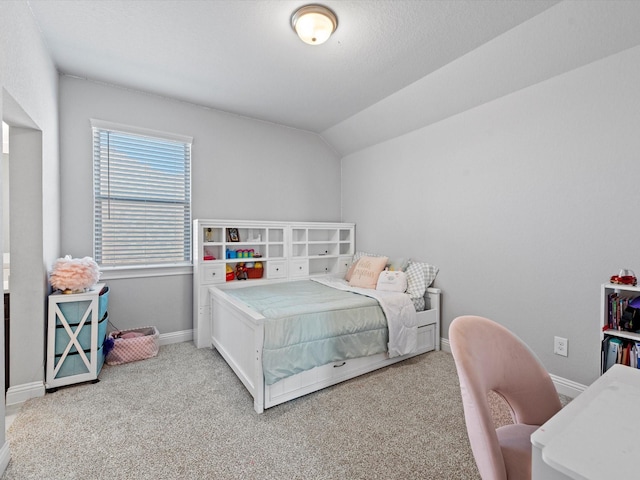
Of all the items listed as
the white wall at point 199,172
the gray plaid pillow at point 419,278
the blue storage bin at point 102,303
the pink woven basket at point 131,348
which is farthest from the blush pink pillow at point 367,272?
the blue storage bin at point 102,303

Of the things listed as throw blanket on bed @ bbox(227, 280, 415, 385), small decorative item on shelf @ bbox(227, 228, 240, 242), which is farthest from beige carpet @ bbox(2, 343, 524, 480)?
small decorative item on shelf @ bbox(227, 228, 240, 242)

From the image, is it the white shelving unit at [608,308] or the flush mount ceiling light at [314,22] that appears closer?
the white shelving unit at [608,308]

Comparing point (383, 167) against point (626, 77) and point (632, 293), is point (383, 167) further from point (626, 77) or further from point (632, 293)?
point (632, 293)

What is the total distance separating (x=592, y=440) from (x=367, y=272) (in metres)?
2.69

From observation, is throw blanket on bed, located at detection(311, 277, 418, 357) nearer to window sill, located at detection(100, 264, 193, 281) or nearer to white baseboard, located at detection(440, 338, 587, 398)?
Result: white baseboard, located at detection(440, 338, 587, 398)

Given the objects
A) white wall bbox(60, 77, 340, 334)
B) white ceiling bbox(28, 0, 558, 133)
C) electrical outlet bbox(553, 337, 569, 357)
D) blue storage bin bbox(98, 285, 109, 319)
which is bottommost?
electrical outlet bbox(553, 337, 569, 357)

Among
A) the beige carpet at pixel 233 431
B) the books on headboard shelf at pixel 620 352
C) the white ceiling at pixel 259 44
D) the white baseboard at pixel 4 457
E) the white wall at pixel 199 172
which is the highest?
the white ceiling at pixel 259 44

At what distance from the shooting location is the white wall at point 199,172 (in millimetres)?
2824

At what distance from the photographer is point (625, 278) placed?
72.3 inches

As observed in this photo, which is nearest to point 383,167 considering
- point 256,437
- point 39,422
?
point 256,437

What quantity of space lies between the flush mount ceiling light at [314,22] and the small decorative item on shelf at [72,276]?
91.7 inches

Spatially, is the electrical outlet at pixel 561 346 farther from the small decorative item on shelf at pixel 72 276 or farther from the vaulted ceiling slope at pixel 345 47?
the small decorative item on shelf at pixel 72 276

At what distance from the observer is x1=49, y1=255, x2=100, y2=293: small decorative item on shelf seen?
7.49ft

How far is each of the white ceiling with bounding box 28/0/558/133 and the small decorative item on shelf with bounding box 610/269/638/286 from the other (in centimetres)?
169
